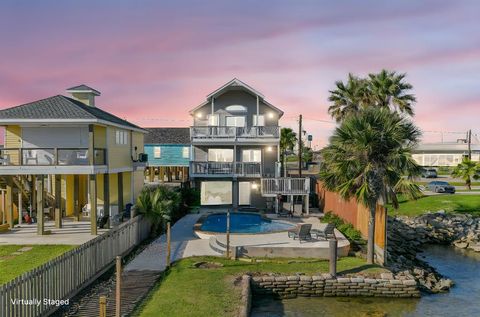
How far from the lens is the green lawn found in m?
36.2

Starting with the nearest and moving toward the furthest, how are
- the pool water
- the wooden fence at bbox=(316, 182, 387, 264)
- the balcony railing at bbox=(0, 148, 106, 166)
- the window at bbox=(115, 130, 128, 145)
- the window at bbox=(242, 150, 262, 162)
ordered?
1. the wooden fence at bbox=(316, 182, 387, 264)
2. the balcony railing at bbox=(0, 148, 106, 166)
3. the pool water
4. the window at bbox=(115, 130, 128, 145)
5. the window at bbox=(242, 150, 262, 162)

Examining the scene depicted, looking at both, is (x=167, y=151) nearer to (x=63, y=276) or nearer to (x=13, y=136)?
(x=13, y=136)

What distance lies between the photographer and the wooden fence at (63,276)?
33.2 feet

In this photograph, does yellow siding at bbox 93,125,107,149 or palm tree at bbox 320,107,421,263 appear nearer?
palm tree at bbox 320,107,421,263

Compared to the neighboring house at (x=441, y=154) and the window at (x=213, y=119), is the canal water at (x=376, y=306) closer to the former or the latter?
the window at (x=213, y=119)

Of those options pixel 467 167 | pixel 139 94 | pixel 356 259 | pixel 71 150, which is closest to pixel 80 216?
pixel 71 150

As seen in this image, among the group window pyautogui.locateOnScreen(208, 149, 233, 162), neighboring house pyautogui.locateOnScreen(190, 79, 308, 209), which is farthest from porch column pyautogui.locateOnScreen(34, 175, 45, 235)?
window pyautogui.locateOnScreen(208, 149, 233, 162)

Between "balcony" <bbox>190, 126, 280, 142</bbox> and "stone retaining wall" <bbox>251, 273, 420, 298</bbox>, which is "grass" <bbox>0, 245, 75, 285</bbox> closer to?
"stone retaining wall" <bbox>251, 273, 420, 298</bbox>

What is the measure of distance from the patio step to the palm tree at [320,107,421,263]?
6.31 meters

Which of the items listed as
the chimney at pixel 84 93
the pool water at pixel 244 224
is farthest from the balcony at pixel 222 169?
the chimney at pixel 84 93

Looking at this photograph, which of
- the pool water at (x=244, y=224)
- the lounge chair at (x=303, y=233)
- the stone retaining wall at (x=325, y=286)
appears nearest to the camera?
the stone retaining wall at (x=325, y=286)

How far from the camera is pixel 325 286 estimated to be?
54.2 ft

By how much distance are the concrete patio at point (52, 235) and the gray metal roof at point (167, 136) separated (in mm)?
27178

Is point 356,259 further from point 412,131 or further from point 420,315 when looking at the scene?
point 412,131
